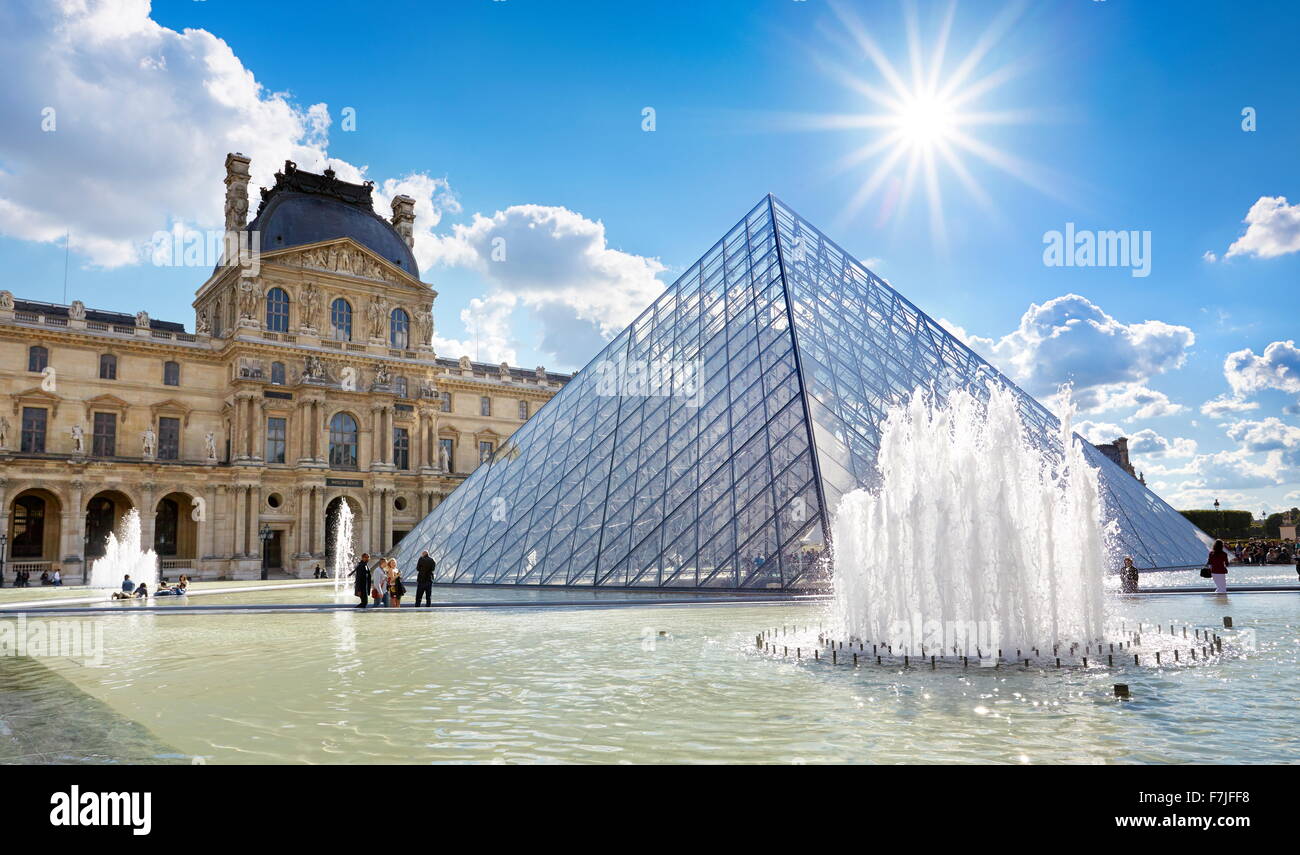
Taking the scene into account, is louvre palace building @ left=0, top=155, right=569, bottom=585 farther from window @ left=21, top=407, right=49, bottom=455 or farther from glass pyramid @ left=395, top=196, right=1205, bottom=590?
glass pyramid @ left=395, top=196, right=1205, bottom=590

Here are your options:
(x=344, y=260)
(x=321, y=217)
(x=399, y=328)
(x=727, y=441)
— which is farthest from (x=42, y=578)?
(x=727, y=441)

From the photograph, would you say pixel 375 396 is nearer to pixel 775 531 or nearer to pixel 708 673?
pixel 775 531

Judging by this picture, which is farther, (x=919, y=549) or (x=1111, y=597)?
(x=1111, y=597)

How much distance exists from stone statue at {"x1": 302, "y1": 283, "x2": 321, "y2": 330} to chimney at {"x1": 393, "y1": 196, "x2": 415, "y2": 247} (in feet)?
34.2

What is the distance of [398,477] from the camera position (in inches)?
1943

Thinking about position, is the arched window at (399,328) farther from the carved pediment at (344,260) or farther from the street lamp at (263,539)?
the street lamp at (263,539)

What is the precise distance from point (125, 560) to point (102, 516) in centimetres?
487

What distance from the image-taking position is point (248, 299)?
1747 inches

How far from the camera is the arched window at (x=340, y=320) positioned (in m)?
47.6

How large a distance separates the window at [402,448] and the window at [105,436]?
44.9 ft

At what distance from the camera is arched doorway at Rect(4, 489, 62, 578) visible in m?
40.2

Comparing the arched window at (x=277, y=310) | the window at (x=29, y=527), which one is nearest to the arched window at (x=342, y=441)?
the arched window at (x=277, y=310)

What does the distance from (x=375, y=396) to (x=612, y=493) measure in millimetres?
29417
